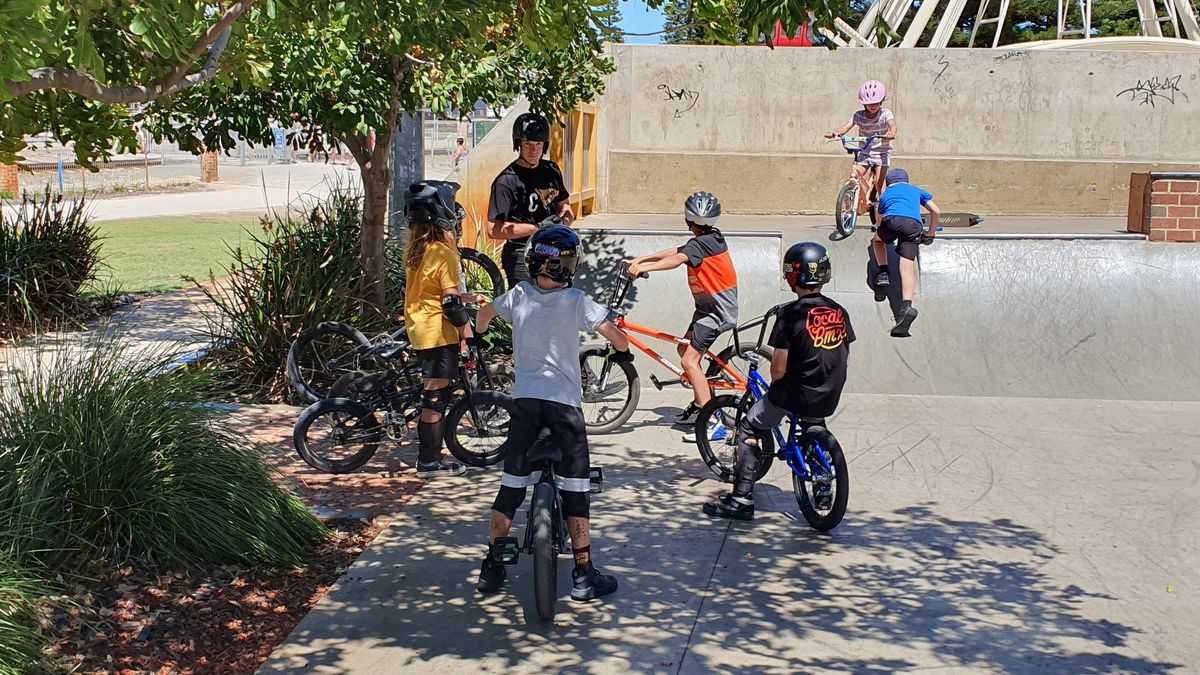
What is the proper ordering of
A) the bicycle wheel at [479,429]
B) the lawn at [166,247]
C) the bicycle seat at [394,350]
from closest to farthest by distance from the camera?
1. the bicycle wheel at [479,429]
2. the bicycle seat at [394,350]
3. the lawn at [166,247]

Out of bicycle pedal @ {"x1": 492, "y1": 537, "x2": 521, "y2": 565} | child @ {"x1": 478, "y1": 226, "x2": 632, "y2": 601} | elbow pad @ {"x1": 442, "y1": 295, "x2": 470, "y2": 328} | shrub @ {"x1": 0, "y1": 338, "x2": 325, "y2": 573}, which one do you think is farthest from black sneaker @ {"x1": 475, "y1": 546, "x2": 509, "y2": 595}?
elbow pad @ {"x1": 442, "y1": 295, "x2": 470, "y2": 328}

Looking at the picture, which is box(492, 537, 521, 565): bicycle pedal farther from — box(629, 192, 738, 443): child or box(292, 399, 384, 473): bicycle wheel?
box(629, 192, 738, 443): child

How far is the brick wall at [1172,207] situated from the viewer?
10.8 metres

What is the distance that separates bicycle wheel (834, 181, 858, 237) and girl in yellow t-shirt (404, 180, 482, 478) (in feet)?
18.6

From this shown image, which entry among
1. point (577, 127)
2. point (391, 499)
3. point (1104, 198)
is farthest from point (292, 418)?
point (1104, 198)

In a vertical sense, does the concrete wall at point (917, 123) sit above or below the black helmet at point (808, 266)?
above

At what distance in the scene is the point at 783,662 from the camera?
4.86 meters

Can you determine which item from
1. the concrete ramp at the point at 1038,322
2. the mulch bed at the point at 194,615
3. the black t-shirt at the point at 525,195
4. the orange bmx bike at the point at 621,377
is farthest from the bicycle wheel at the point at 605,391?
the mulch bed at the point at 194,615

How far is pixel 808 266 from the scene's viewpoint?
6.26 m

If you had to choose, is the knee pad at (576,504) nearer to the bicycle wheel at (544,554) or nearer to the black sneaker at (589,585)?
the bicycle wheel at (544,554)

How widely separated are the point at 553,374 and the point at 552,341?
0.47ft

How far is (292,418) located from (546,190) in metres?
2.42

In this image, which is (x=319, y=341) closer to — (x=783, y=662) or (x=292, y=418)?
(x=292, y=418)

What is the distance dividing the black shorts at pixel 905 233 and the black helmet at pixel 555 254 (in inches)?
202
